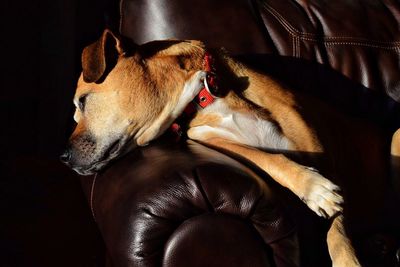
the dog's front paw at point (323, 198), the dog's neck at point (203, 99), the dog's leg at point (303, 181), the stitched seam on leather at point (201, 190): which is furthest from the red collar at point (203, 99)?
the stitched seam on leather at point (201, 190)

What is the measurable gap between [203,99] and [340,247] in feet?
2.29

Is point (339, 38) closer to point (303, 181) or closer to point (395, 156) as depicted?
point (395, 156)

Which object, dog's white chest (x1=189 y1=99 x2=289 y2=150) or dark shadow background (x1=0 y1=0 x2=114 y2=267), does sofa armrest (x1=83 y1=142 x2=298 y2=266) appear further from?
dark shadow background (x1=0 y1=0 x2=114 y2=267)

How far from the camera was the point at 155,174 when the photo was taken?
4.95 ft

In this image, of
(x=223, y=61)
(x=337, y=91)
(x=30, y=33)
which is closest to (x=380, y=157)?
(x=337, y=91)

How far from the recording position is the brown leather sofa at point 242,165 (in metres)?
1.46

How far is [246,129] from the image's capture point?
81.4 inches

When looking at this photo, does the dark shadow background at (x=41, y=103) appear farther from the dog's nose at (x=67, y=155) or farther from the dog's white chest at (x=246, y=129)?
the dog's white chest at (x=246, y=129)

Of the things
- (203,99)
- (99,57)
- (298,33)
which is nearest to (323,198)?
(203,99)

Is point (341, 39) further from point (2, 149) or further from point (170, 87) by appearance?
point (2, 149)

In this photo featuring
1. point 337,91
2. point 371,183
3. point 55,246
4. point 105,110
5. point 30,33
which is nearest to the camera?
point 105,110

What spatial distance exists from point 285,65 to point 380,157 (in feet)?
1.88

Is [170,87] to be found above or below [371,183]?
above

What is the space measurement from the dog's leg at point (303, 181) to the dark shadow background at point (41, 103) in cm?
152
